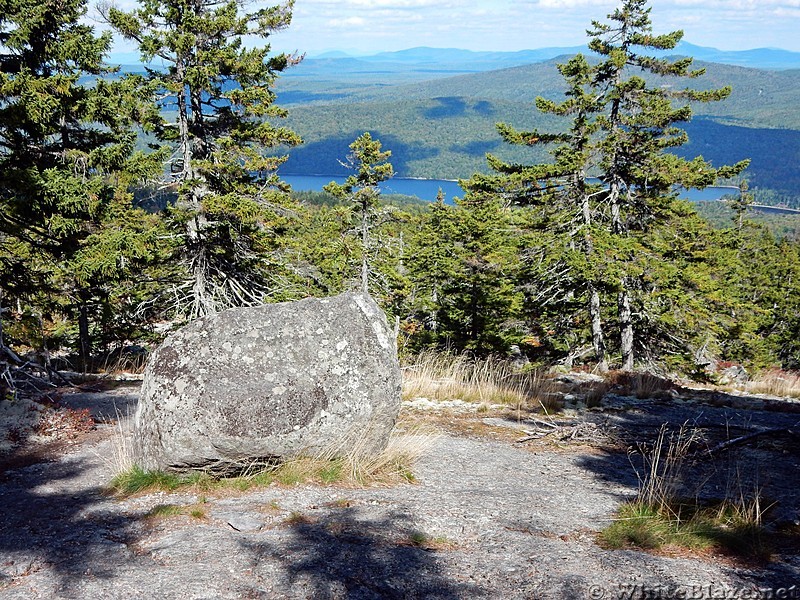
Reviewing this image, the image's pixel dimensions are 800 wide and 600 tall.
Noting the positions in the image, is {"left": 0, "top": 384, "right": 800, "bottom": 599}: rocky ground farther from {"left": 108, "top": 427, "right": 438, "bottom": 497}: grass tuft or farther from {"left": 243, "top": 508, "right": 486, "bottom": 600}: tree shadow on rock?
{"left": 108, "top": 427, "right": 438, "bottom": 497}: grass tuft

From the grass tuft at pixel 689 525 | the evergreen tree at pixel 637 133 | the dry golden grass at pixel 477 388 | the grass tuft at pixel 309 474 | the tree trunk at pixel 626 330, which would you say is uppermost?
the evergreen tree at pixel 637 133

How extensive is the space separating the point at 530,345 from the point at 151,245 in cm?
1892

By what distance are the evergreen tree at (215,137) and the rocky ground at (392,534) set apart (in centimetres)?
900

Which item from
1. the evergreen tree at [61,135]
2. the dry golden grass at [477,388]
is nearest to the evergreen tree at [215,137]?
the evergreen tree at [61,135]

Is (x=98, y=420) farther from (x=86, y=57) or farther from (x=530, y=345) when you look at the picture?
(x=530, y=345)

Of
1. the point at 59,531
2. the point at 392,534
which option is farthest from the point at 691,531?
the point at 59,531

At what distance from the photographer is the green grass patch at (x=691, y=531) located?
431 centimetres

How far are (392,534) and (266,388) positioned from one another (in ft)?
7.09

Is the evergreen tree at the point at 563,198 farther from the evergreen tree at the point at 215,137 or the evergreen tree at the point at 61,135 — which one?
the evergreen tree at the point at 61,135

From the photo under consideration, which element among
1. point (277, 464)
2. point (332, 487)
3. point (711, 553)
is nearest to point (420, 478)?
point (332, 487)

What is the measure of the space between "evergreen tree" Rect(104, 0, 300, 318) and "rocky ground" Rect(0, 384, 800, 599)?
8999mm

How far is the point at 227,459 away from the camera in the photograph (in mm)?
5902

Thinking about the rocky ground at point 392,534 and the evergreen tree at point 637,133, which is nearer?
the rocky ground at point 392,534

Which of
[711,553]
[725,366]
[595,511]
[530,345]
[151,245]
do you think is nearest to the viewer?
[711,553]
